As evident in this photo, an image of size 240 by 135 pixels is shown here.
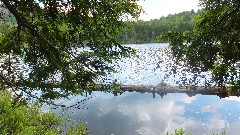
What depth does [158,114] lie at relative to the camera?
1203 inches

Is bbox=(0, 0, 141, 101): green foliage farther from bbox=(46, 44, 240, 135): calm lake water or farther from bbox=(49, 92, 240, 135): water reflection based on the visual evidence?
bbox=(49, 92, 240, 135): water reflection

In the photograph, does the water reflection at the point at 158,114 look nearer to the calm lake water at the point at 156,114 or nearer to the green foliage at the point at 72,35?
the calm lake water at the point at 156,114

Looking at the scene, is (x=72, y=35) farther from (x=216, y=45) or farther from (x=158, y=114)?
(x=158, y=114)

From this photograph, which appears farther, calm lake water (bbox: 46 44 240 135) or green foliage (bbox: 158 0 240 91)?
A: calm lake water (bbox: 46 44 240 135)

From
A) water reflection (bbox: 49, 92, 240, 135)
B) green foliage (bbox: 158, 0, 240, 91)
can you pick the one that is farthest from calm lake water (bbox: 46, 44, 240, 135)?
green foliage (bbox: 158, 0, 240, 91)

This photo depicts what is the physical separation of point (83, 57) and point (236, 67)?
3573 mm

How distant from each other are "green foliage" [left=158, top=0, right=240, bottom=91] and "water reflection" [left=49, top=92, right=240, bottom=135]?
19921 mm

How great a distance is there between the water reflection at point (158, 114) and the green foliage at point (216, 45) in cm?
1992

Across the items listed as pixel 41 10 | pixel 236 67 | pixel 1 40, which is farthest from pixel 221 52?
pixel 1 40

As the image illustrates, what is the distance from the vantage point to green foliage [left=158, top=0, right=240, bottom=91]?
5637mm

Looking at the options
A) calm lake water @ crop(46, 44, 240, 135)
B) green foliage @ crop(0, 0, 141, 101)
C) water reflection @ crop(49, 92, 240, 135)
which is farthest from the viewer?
water reflection @ crop(49, 92, 240, 135)

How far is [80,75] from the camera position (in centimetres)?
604

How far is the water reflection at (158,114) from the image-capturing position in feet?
84.7

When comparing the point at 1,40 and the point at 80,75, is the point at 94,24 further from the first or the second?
the point at 1,40
